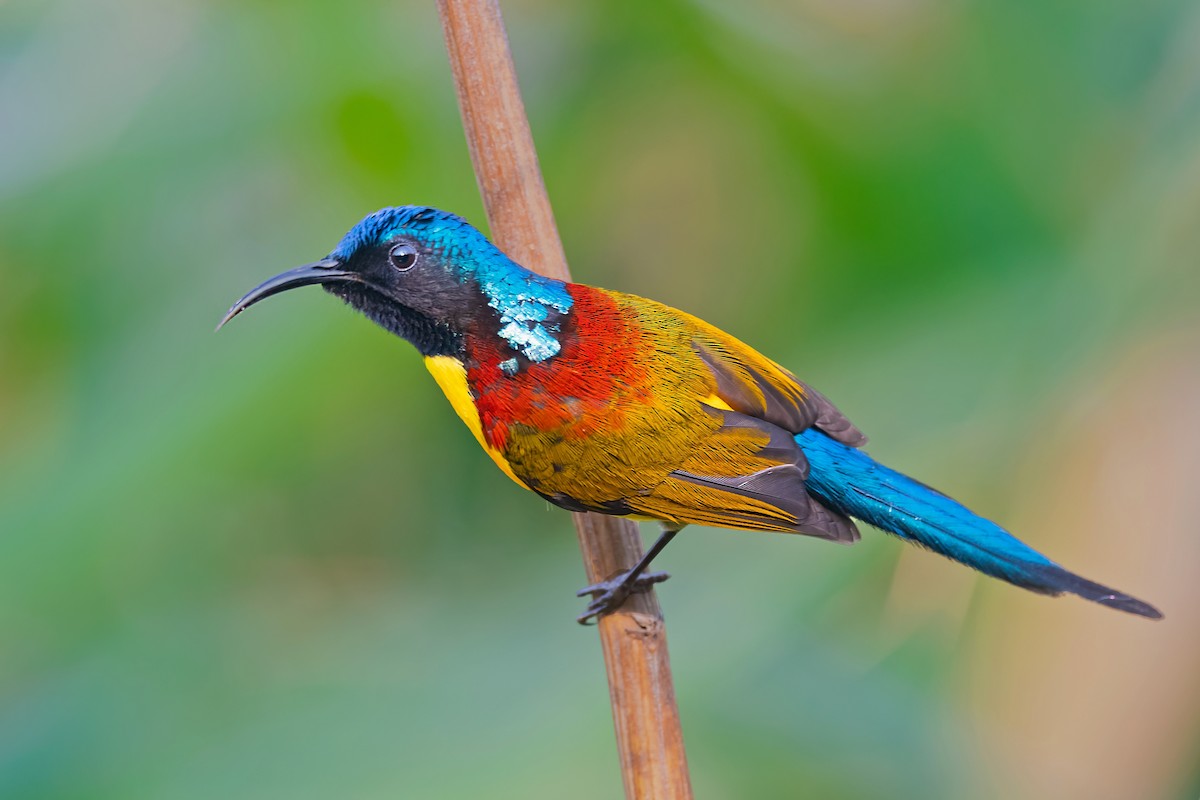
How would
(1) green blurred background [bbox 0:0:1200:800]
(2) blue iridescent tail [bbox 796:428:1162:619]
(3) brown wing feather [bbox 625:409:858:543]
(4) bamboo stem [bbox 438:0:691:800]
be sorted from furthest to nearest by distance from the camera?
1. (1) green blurred background [bbox 0:0:1200:800]
2. (3) brown wing feather [bbox 625:409:858:543]
3. (4) bamboo stem [bbox 438:0:691:800]
4. (2) blue iridescent tail [bbox 796:428:1162:619]

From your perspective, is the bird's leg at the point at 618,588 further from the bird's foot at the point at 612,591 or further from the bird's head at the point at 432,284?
the bird's head at the point at 432,284

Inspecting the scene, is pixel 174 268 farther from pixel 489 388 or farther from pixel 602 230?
pixel 489 388

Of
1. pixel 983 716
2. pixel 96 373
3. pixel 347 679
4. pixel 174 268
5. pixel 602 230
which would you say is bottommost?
pixel 983 716

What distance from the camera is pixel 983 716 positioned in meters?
1.65

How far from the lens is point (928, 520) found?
1.19m

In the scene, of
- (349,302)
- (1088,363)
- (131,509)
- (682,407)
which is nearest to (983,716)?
(1088,363)

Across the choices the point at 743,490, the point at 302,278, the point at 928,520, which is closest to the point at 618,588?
the point at 743,490

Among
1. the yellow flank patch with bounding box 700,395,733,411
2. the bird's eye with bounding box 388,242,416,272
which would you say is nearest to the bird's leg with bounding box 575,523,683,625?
the yellow flank patch with bounding box 700,395,733,411

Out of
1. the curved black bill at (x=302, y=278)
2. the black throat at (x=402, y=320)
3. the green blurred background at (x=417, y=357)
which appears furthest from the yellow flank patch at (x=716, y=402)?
the green blurred background at (x=417, y=357)

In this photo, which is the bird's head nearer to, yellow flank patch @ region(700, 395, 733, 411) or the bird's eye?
the bird's eye

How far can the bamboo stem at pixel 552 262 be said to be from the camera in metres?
1.14

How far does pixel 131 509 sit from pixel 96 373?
276 millimetres

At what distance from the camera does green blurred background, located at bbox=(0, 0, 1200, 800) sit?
1875 millimetres

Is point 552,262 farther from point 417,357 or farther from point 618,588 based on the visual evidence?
point 417,357
